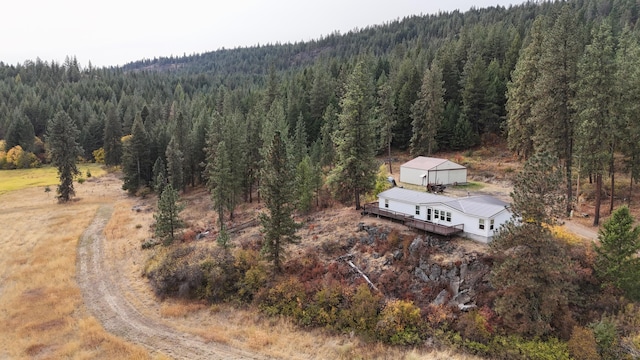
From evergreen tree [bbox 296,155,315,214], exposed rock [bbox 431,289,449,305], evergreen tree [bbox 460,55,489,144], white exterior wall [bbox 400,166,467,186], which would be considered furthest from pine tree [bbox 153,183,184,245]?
evergreen tree [bbox 460,55,489,144]

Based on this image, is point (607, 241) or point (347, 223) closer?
point (607, 241)

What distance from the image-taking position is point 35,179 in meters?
85.9

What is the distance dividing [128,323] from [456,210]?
26381 mm

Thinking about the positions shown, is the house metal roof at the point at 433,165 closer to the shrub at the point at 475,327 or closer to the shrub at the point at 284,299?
the shrub at the point at 284,299

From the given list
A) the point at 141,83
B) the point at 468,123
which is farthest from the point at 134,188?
the point at 141,83

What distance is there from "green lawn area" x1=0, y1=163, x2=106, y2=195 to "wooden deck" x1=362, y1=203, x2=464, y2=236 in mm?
65001

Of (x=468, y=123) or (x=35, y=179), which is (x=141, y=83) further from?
(x=468, y=123)

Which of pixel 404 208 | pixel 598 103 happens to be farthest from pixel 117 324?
pixel 598 103

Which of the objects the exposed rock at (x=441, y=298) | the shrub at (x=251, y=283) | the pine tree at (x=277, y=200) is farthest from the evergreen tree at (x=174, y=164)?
the exposed rock at (x=441, y=298)

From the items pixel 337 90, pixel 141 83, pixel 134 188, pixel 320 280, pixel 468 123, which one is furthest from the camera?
pixel 141 83

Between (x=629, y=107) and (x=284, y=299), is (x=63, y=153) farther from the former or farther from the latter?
(x=629, y=107)

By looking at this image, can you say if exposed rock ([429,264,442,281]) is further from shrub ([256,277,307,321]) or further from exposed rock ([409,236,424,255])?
shrub ([256,277,307,321])

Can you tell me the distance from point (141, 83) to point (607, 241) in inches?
7829

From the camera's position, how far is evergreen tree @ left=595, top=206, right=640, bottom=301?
24312 mm
